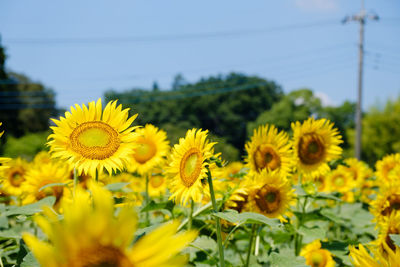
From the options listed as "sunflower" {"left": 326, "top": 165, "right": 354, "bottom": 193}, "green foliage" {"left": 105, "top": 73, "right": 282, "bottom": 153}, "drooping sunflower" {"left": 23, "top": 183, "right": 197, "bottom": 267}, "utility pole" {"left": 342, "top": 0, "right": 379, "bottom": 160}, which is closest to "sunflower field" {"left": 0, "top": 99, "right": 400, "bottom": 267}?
"drooping sunflower" {"left": 23, "top": 183, "right": 197, "bottom": 267}

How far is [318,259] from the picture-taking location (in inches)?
87.0

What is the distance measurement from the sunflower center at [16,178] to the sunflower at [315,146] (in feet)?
7.72

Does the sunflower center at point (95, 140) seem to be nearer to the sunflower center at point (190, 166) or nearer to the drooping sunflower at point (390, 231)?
the sunflower center at point (190, 166)

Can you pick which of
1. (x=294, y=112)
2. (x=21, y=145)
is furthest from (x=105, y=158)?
(x=294, y=112)

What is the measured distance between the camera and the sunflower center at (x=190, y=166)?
61.6 inches

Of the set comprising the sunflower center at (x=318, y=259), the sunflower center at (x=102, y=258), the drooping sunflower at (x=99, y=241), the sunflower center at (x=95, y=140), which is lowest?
the sunflower center at (x=318, y=259)

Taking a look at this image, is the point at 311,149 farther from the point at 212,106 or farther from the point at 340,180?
the point at 212,106

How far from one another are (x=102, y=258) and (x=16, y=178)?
310 cm

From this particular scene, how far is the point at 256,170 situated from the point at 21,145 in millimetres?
16751

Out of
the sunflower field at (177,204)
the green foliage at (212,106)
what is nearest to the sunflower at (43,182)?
the sunflower field at (177,204)

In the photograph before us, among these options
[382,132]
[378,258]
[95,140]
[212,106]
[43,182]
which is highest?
[95,140]

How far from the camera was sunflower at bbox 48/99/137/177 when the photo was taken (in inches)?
60.8

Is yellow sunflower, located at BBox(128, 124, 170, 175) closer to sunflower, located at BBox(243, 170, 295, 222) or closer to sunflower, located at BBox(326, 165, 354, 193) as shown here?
sunflower, located at BBox(243, 170, 295, 222)

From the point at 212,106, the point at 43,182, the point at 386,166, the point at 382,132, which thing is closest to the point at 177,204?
the point at 43,182
